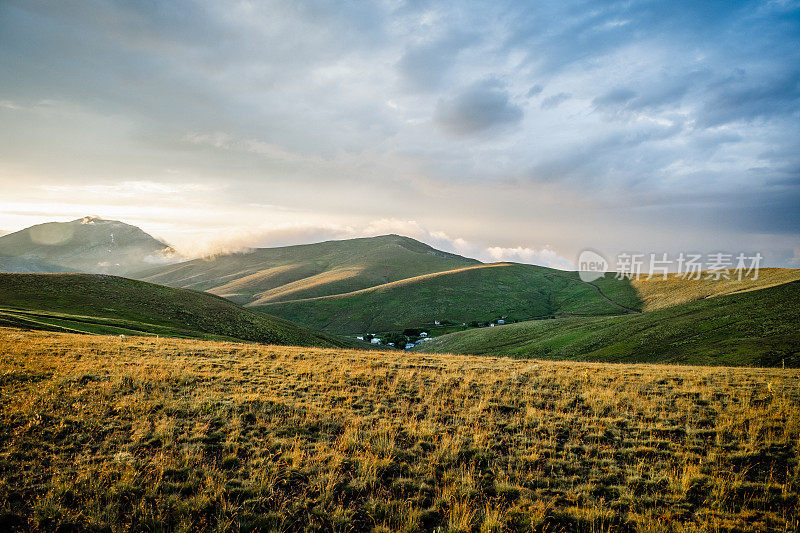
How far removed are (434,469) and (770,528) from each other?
7.35m

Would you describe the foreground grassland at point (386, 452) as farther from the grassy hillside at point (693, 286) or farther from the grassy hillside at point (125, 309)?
the grassy hillside at point (693, 286)

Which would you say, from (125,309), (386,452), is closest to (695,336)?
(386,452)

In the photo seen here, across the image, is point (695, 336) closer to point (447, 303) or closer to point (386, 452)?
point (386, 452)

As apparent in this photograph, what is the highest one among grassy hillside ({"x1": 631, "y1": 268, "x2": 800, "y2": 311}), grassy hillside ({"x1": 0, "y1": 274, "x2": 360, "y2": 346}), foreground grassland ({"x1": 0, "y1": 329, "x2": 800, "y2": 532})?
grassy hillside ({"x1": 631, "y1": 268, "x2": 800, "y2": 311})

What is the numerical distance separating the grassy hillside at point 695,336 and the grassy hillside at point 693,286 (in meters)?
31.1

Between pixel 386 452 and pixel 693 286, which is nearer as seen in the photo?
pixel 386 452

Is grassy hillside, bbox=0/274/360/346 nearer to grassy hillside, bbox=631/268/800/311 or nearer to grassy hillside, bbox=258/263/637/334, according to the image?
grassy hillside, bbox=258/263/637/334

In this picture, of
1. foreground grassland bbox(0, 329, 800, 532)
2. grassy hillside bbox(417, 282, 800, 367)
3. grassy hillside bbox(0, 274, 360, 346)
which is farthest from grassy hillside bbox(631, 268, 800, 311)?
grassy hillside bbox(0, 274, 360, 346)

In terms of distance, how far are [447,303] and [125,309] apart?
126 meters

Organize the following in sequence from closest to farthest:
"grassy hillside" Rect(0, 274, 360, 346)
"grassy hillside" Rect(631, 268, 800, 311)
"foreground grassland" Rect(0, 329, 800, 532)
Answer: "foreground grassland" Rect(0, 329, 800, 532) < "grassy hillside" Rect(0, 274, 360, 346) < "grassy hillside" Rect(631, 268, 800, 311)

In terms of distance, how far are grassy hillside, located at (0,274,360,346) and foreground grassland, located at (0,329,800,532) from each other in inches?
1182

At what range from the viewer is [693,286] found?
11088cm

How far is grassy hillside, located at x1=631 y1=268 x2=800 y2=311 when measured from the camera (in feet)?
284

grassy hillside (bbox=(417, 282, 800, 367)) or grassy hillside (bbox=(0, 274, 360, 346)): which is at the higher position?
grassy hillside (bbox=(417, 282, 800, 367))
